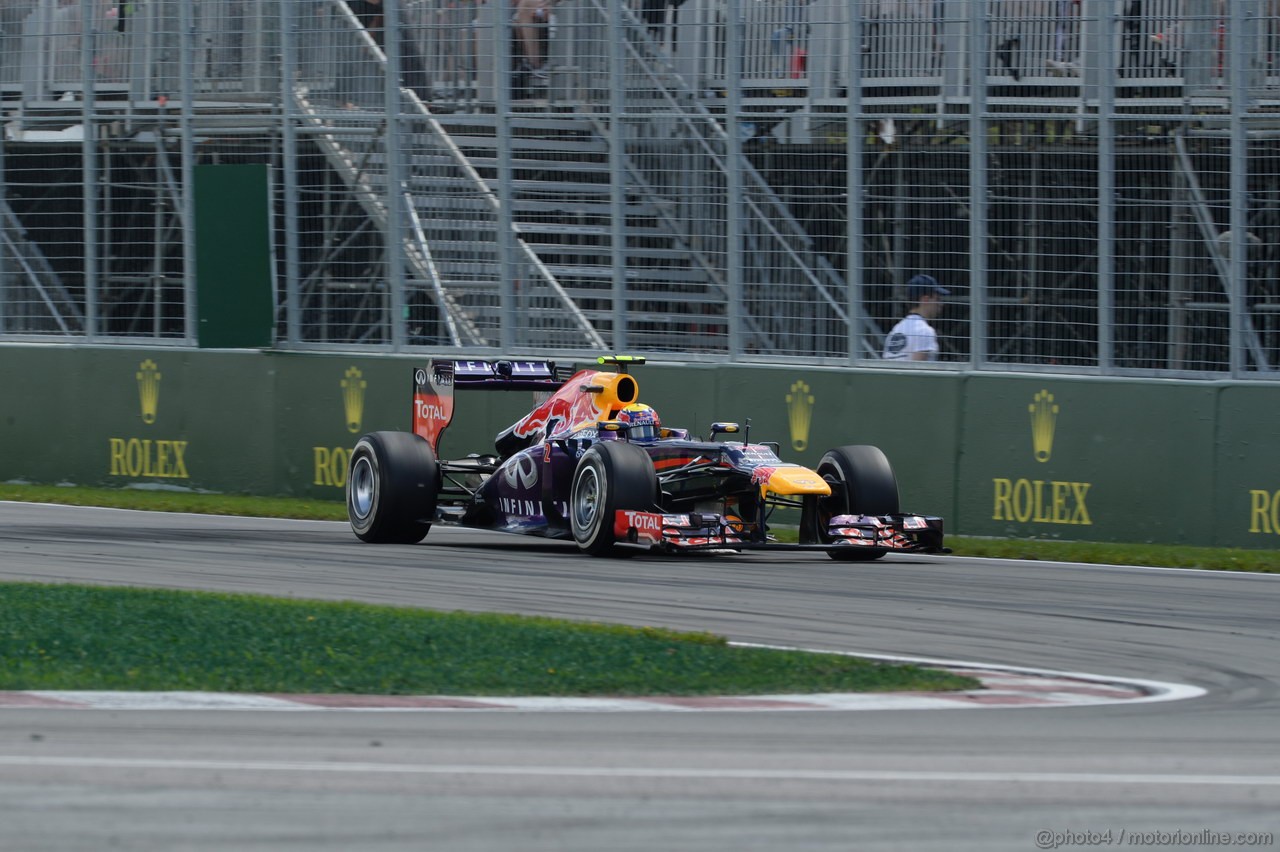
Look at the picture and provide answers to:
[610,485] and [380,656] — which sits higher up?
[610,485]

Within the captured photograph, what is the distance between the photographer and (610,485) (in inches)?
494

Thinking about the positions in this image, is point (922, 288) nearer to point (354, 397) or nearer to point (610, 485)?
point (610, 485)

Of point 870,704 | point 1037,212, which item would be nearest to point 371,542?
point 1037,212

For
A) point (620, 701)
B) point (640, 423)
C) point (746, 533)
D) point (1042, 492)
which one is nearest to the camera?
point (620, 701)

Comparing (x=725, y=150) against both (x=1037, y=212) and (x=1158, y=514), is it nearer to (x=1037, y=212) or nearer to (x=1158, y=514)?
(x=1037, y=212)

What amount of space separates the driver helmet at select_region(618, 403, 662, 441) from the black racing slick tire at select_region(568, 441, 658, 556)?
559 millimetres

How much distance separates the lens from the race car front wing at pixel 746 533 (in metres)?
12.5

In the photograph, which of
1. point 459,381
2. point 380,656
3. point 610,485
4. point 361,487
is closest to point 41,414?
point 361,487

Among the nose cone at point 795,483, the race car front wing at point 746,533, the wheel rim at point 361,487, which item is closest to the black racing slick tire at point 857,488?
the race car front wing at point 746,533

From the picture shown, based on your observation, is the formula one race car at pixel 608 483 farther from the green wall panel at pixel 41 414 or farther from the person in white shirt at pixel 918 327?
the green wall panel at pixel 41 414

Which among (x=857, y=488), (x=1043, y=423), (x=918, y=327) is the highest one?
(x=918, y=327)

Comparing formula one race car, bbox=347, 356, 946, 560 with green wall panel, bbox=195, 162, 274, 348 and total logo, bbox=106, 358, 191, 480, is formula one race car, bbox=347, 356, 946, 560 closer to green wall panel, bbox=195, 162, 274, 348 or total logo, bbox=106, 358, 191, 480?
green wall panel, bbox=195, 162, 274, 348
